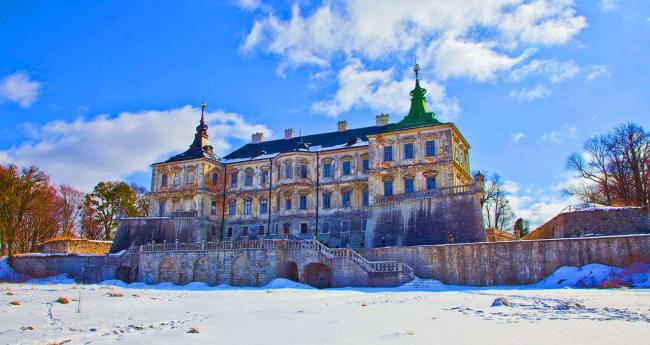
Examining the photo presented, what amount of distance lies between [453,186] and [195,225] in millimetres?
23590

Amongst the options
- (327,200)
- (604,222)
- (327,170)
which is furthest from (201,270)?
(604,222)

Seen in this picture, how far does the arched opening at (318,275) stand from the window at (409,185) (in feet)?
32.6

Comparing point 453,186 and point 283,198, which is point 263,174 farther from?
point 453,186

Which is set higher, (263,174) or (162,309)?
(263,174)

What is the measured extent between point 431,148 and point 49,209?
37491 millimetres

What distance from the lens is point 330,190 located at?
45.7m

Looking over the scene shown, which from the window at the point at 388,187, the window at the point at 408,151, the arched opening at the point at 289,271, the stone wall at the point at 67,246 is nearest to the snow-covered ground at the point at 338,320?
the arched opening at the point at 289,271

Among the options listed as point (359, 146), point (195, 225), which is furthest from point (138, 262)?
point (359, 146)

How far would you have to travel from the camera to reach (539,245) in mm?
28922

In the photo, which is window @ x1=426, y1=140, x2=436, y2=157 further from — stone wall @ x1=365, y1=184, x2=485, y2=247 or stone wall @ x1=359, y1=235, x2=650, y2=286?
stone wall @ x1=359, y1=235, x2=650, y2=286

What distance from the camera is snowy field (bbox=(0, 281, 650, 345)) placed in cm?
1146

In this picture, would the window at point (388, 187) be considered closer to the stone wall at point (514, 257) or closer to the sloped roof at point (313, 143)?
the sloped roof at point (313, 143)

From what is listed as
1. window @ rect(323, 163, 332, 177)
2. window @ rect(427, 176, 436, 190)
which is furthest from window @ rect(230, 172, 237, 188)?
window @ rect(427, 176, 436, 190)

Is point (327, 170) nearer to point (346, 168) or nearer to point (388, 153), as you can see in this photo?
point (346, 168)
